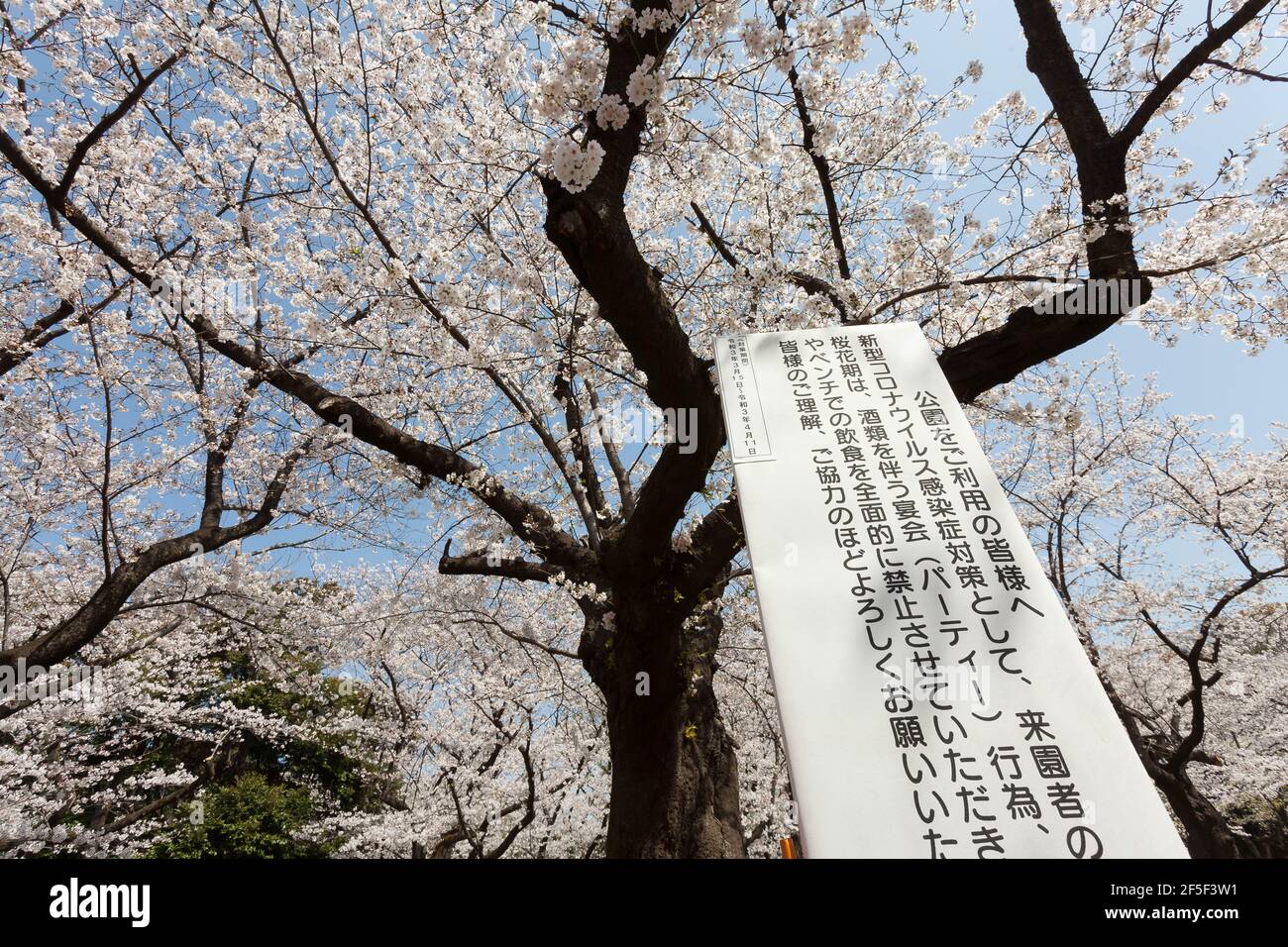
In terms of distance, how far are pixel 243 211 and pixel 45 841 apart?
9827 mm

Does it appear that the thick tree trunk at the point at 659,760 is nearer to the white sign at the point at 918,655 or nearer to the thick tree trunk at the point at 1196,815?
the white sign at the point at 918,655

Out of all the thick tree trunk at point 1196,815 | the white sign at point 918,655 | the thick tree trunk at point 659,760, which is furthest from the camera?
the thick tree trunk at point 1196,815

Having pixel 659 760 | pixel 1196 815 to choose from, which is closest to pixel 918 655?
pixel 659 760

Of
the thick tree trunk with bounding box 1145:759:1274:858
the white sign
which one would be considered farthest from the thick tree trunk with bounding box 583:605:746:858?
the thick tree trunk with bounding box 1145:759:1274:858

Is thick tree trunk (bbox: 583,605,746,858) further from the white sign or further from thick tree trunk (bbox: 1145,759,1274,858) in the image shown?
thick tree trunk (bbox: 1145,759,1274,858)

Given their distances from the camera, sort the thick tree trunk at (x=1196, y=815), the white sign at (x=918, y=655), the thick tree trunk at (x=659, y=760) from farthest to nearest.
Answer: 1. the thick tree trunk at (x=1196, y=815)
2. the thick tree trunk at (x=659, y=760)
3. the white sign at (x=918, y=655)

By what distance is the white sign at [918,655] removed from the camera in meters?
1.59

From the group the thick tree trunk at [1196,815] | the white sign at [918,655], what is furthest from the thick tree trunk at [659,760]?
the thick tree trunk at [1196,815]

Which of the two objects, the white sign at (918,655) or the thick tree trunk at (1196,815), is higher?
the white sign at (918,655)

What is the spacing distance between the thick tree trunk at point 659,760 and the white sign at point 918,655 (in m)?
2.23

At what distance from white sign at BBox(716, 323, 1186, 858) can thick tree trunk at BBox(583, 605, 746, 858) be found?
2.23 metres

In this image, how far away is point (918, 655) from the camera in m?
1.83
